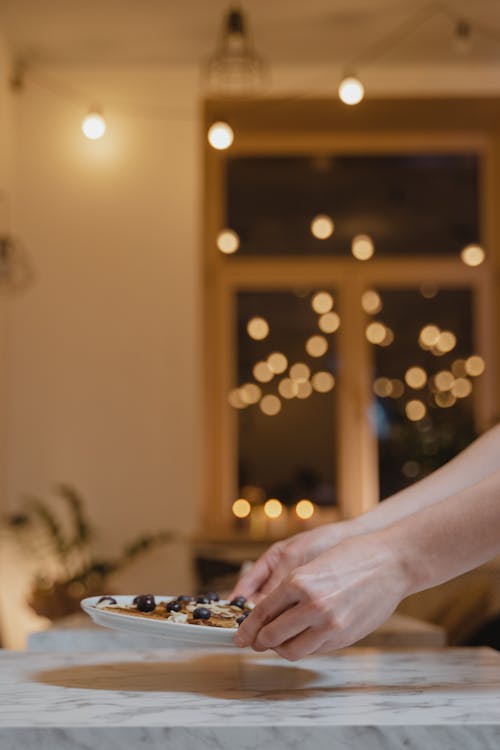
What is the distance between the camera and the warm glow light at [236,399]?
670cm

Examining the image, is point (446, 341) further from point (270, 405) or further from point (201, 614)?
→ point (201, 614)

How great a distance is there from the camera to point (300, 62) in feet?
20.2

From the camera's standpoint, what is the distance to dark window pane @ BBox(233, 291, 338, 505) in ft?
21.7

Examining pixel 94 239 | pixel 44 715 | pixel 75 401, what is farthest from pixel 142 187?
pixel 44 715

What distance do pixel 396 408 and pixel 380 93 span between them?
1.83m

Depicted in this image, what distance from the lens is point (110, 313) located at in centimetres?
618

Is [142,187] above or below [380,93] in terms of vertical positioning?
below

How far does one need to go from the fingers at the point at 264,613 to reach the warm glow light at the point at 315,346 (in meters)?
5.33

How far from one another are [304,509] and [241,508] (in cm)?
38

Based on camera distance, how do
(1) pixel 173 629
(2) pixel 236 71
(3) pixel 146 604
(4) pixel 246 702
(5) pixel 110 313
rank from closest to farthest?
(4) pixel 246 702
(1) pixel 173 629
(3) pixel 146 604
(5) pixel 110 313
(2) pixel 236 71

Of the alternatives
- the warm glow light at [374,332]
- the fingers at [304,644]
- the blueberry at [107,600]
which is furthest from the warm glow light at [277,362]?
the fingers at [304,644]

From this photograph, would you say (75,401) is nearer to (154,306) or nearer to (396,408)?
(154,306)

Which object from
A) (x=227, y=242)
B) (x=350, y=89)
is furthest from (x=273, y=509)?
(x=350, y=89)

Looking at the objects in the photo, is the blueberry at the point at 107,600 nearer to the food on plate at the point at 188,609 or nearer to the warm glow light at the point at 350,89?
the food on plate at the point at 188,609
